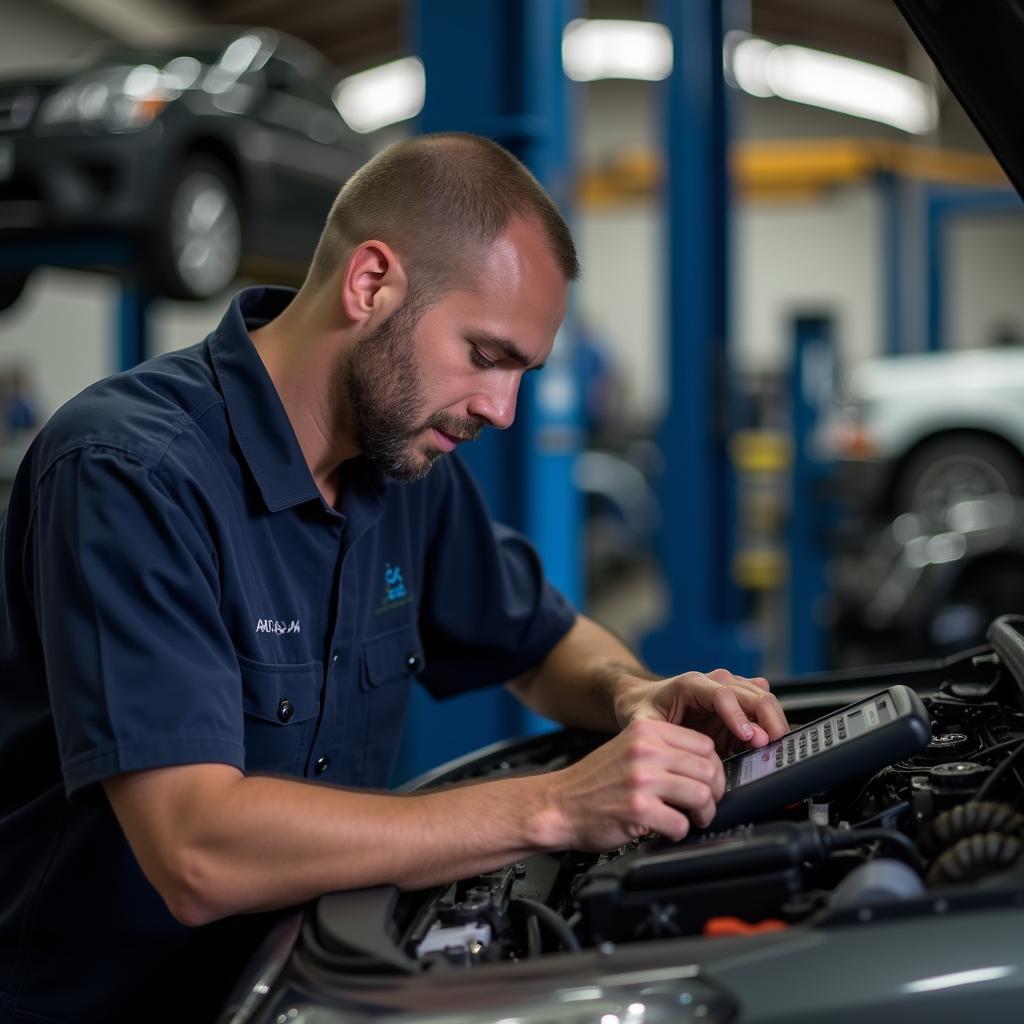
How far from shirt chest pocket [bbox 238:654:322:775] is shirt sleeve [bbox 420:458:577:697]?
325 millimetres

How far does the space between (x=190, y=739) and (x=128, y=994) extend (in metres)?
0.35

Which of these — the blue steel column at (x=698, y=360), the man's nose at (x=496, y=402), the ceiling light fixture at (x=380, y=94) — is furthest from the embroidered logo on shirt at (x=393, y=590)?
the ceiling light fixture at (x=380, y=94)

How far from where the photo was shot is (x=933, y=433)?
689 centimetres

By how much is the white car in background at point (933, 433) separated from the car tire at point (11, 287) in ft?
13.5

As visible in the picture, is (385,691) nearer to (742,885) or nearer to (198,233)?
(742,885)

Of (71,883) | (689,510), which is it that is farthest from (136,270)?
(71,883)

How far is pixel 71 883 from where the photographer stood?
1.22m

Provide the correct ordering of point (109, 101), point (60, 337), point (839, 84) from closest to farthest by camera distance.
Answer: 1. point (109, 101)
2. point (60, 337)
3. point (839, 84)

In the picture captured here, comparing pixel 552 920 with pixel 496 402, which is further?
pixel 496 402

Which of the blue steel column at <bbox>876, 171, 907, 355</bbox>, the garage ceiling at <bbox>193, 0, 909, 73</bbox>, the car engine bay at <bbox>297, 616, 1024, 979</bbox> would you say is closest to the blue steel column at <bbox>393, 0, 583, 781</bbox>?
the car engine bay at <bbox>297, 616, 1024, 979</bbox>

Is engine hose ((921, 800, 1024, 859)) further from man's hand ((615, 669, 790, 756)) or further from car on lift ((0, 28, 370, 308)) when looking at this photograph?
car on lift ((0, 28, 370, 308))

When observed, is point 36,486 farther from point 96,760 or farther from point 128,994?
point 128,994

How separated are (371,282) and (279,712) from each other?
1.50 ft

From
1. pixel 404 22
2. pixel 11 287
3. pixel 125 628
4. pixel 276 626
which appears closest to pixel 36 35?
pixel 404 22
